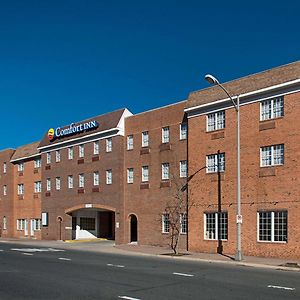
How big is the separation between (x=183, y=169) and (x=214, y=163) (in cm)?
401

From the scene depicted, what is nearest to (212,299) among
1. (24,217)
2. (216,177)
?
(216,177)

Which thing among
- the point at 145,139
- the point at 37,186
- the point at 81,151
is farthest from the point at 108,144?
the point at 37,186

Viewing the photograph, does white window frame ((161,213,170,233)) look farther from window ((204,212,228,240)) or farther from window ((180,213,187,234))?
window ((204,212,228,240))

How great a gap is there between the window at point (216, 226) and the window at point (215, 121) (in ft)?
17.4

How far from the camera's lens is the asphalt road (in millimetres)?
12141

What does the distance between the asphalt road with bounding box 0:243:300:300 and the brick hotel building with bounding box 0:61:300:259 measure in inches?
296

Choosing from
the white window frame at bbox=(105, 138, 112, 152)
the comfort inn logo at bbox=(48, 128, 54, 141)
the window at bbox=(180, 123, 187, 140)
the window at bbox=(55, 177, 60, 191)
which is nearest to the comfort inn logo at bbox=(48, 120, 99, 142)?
the comfort inn logo at bbox=(48, 128, 54, 141)

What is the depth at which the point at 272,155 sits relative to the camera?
84.4ft

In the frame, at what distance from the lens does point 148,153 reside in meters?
35.8

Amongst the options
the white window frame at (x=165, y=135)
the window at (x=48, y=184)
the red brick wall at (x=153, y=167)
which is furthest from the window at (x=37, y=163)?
the white window frame at (x=165, y=135)

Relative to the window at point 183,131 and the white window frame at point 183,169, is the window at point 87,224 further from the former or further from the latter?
the window at point 183,131

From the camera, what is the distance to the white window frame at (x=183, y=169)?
32.5m

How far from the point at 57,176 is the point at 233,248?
78.9ft

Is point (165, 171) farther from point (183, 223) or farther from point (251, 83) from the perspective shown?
point (251, 83)
